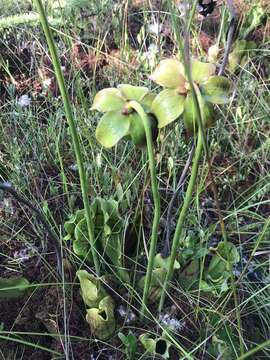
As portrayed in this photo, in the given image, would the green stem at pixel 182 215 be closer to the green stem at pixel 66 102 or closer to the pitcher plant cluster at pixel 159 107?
the pitcher plant cluster at pixel 159 107

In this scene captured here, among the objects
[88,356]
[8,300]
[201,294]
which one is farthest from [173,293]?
[8,300]

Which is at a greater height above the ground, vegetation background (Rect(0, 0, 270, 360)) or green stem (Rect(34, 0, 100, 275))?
green stem (Rect(34, 0, 100, 275))

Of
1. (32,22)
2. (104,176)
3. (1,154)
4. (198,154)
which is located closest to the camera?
(198,154)

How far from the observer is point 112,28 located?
150 centimetres

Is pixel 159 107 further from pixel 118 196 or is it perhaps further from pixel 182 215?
pixel 118 196

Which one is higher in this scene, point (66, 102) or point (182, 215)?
point (66, 102)

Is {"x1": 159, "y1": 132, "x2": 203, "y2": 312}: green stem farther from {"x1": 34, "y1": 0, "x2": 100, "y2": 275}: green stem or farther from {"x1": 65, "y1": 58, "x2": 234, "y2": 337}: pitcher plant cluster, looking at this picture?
{"x1": 34, "y1": 0, "x2": 100, "y2": 275}: green stem

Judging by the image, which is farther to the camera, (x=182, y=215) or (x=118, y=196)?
(x=118, y=196)

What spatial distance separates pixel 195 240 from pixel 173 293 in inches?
4.3

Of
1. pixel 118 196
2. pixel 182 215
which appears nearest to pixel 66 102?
pixel 182 215

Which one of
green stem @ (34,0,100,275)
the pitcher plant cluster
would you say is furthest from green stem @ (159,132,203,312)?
green stem @ (34,0,100,275)

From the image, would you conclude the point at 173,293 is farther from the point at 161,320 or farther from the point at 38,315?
the point at 38,315

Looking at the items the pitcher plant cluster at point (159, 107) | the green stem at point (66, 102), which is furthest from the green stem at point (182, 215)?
the green stem at point (66, 102)

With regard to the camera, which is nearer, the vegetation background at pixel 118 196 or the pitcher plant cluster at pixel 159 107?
the pitcher plant cluster at pixel 159 107
